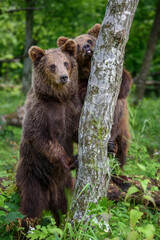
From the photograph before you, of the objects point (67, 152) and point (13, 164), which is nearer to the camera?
point (67, 152)

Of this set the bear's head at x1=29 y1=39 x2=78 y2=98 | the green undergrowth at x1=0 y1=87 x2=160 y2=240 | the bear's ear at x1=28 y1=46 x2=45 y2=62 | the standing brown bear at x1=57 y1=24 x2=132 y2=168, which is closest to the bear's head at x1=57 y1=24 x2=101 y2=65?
the standing brown bear at x1=57 y1=24 x2=132 y2=168

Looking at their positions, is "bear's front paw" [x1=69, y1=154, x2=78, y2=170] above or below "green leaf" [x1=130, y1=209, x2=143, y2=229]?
below

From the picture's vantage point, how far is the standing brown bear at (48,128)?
400 cm

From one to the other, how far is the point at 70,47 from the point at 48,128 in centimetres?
120

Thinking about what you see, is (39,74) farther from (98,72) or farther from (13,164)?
(13,164)

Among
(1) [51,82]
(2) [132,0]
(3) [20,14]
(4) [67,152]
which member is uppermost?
(3) [20,14]

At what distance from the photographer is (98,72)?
3.31 meters

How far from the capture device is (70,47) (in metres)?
4.27

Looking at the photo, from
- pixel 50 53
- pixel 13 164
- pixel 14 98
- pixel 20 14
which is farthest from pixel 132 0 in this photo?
pixel 14 98

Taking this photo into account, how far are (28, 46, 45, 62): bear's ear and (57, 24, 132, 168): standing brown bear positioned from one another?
1.71 ft

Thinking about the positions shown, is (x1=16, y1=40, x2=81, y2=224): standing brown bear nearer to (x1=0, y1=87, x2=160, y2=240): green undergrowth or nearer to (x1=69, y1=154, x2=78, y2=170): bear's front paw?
(x1=69, y1=154, x2=78, y2=170): bear's front paw

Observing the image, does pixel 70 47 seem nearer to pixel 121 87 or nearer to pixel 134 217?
pixel 121 87

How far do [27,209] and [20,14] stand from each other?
8.88 m

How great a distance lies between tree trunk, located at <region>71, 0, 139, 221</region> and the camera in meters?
3.24
